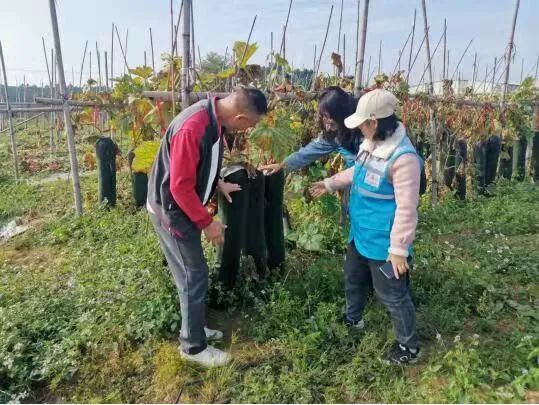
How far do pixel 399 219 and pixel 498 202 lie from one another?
4.76 metres

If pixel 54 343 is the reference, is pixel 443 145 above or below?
above

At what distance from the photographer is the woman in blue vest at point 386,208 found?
2295mm

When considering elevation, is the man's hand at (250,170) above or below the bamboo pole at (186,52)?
below

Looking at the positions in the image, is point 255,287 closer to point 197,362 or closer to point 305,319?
point 305,319

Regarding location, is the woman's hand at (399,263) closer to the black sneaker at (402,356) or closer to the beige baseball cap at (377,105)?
the black sneaker at (402,356)

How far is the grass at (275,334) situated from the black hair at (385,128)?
123 centimetres

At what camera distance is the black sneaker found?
8.66ft

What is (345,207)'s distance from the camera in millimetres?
4246

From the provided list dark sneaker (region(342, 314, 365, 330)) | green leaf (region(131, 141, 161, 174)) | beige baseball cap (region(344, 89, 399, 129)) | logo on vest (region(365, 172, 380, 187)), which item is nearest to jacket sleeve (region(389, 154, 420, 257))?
logo on vest (region(365, 172, 380, 187))

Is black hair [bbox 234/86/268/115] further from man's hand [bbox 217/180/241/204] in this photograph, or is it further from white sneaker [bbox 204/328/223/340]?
white sneaker [bbox 204/328/223/340]

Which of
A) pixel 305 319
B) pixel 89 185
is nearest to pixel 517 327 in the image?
pixel 305 319

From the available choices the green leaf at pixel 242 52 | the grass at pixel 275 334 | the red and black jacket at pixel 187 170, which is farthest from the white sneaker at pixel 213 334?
the green leaf at pixel 242 52

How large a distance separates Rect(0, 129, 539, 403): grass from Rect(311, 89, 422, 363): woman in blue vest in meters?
0.30

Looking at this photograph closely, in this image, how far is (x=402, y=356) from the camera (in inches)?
104
